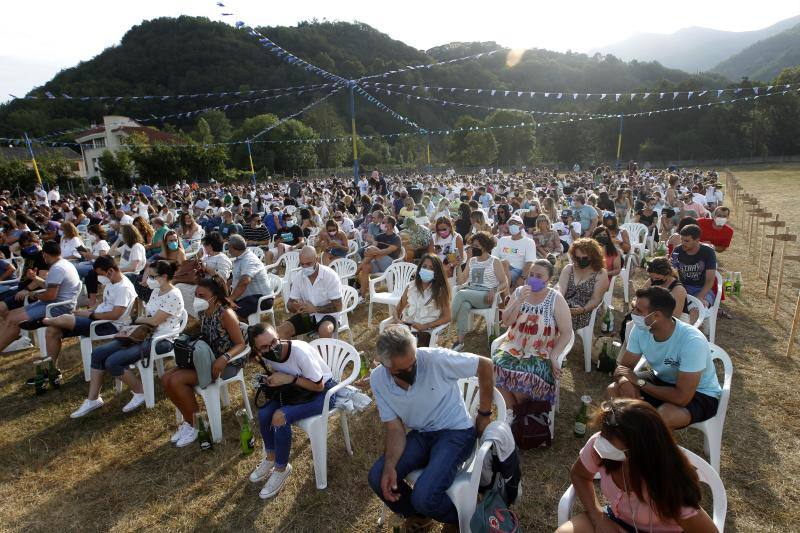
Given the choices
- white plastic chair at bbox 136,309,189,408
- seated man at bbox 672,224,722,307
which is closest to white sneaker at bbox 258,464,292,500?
white plastic chair at bbox 136,309,189,408

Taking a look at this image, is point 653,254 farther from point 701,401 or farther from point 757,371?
point 701,401

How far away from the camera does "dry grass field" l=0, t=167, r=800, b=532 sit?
9.66 feet

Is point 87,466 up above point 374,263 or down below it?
below

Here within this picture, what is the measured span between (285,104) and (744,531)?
65899mm

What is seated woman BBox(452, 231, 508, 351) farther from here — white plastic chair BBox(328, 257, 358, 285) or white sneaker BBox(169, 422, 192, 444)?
white sneaker BBox(169, 422, 192, 444)

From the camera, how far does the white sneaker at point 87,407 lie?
14.2 ft

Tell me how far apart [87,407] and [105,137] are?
179 feet

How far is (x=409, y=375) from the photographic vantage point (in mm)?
2533

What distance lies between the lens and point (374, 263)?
7273 mm

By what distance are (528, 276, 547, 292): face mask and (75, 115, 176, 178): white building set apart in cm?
5157

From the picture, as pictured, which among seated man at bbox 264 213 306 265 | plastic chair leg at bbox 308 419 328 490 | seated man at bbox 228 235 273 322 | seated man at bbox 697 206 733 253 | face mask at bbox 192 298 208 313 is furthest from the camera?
seated man at bbox 264 213 306 265

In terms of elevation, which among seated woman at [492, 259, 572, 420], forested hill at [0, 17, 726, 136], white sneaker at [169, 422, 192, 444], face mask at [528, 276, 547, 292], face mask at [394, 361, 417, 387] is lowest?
white sneaker at [169, 422, 192, 444]

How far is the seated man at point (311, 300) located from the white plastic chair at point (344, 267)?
2158 mm

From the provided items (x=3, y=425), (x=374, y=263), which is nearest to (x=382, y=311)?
(x=374, y=263)
